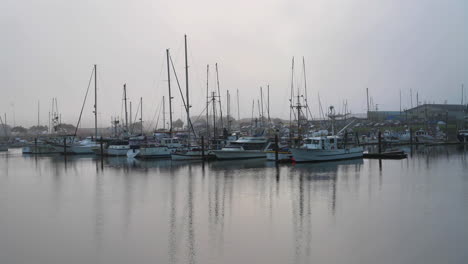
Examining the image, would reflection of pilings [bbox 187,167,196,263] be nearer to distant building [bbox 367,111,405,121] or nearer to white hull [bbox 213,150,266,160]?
white hull [bbox 213,150,266,160]

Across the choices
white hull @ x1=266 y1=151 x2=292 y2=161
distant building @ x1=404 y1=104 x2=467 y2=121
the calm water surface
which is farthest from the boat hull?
distant building @ x1=404 y1=104 x2=467 y2=121

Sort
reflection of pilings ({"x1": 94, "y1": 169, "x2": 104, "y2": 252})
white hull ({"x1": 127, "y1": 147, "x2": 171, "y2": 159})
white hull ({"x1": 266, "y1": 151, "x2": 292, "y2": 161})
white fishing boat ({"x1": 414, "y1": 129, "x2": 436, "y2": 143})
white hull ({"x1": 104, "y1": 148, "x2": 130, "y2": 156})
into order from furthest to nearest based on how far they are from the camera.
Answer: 1. white fishing boat ({"x1": 414, "y1": 129, "x2": 436, "y2": 143})
2. white hull ({"x1": 104, "y1": 148, "x2": 130, "y2": 156})
3. white hull ({"x1": 127, "y1": 147, "x2": 171, "y2": 159})
4. white hull ({"x1": 266, "y1": 151, "x2": 292, "y2": 161})
5. reflection of pilings ({"x1": 94, "y1": 169, "x2": 104, "y2": 252})

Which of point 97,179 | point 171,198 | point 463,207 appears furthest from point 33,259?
point 97,179

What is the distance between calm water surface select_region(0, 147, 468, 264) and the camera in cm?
1362

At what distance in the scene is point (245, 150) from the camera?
49.9m

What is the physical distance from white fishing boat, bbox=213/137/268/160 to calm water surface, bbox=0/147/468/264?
15.2 meters

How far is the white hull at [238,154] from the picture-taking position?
4878cm

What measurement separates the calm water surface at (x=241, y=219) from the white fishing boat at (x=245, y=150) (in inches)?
599

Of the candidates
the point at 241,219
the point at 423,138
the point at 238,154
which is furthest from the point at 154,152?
the point at 423,138

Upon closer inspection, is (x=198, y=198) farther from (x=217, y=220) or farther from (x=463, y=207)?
(x=463, y=207)

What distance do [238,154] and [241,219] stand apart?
3127 centimetres

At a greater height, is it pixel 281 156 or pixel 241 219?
pixel 281 156

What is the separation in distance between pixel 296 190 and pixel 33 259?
1555 cm

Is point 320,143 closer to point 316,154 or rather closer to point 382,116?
point 316,154
